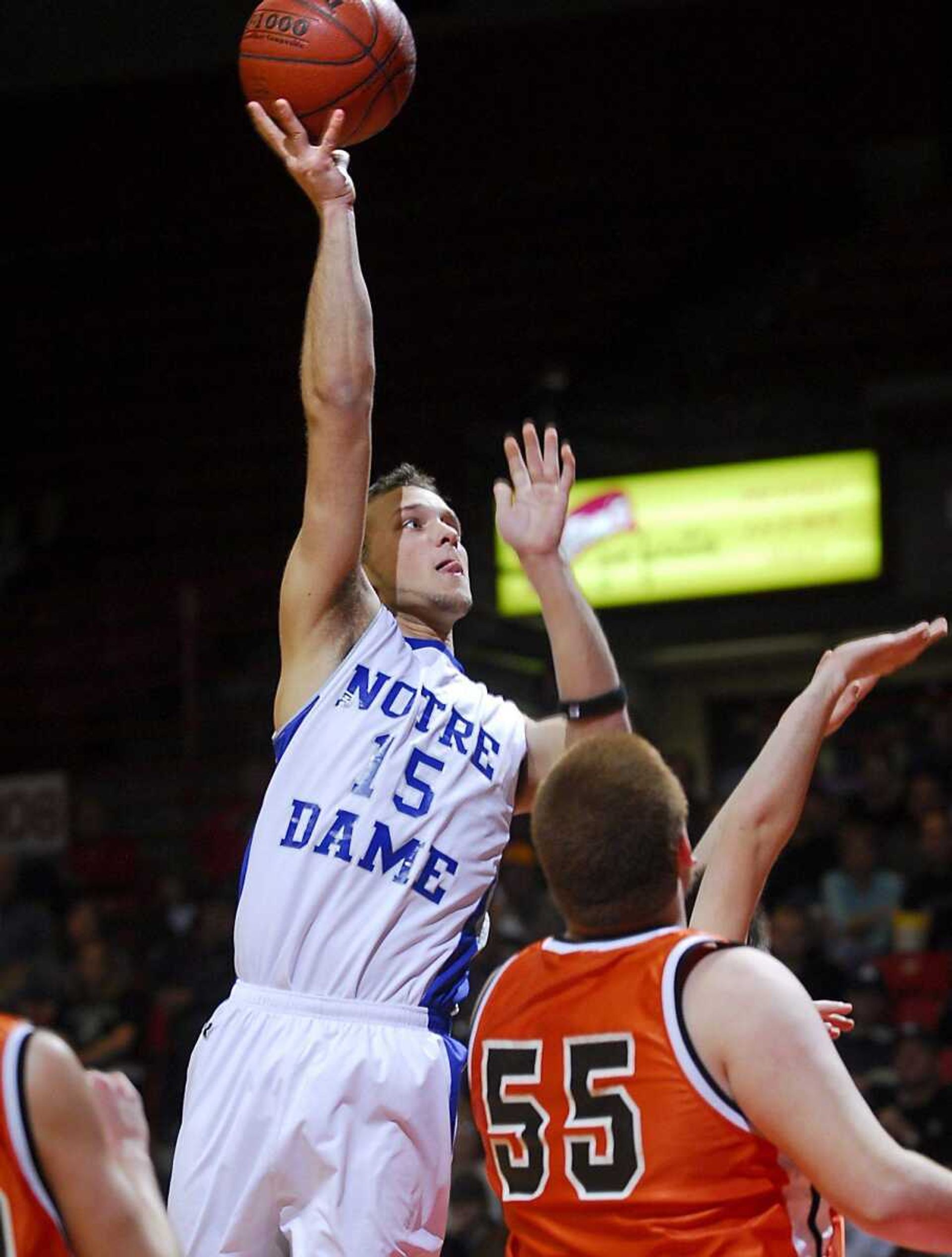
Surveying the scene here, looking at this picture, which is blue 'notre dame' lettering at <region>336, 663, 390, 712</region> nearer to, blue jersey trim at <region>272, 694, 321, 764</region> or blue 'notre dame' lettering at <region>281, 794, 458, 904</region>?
blue jersey trim at <region>272, 694, 321, 764</region>

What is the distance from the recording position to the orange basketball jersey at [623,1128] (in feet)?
7.91

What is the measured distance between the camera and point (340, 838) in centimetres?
361

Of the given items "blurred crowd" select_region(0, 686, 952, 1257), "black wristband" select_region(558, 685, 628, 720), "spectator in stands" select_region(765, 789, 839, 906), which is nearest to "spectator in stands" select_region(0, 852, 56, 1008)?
"blurred crowd" select_region(0, 686, 952, 1257)

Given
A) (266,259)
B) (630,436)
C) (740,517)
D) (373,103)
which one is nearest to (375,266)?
(266,259)

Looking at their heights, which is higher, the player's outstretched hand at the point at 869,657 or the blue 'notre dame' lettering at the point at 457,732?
the player's outstretched hand at the point at 869,657

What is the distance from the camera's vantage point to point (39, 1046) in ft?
6.95

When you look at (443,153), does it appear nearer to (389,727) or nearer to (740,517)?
(740,517)

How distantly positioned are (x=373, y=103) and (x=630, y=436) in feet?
28.9

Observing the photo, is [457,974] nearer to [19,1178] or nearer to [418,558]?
[418,558]

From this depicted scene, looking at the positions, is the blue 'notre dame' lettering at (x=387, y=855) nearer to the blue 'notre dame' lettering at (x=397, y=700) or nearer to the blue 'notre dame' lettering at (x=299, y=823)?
the blue 'notre dame' lettering at (x=299, y=823)

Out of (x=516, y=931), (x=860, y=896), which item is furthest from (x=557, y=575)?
(x=860, y=896)

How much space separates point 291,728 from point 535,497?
67 centimetres

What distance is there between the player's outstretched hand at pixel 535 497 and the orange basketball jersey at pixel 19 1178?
5.40 ft

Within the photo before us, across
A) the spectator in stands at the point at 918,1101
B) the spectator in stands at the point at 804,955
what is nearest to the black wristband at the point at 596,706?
the spectator in stands at the point at 918,1101
